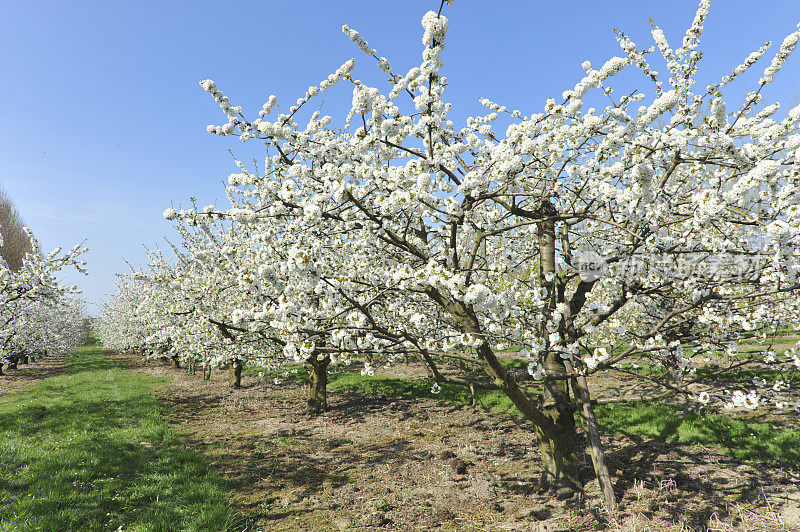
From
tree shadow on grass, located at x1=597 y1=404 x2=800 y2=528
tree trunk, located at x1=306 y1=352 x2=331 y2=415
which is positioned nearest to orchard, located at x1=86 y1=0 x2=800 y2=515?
tree shadow on grass, located at x1=597 y1=404 x2=800 y2=528

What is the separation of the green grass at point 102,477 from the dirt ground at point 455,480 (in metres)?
0.66

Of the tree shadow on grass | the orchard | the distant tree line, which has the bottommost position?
the tree shadow on grass

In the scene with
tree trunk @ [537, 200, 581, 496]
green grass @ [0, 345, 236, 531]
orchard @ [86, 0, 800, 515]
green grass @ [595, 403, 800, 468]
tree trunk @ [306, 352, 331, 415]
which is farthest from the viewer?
tree trunk @ [306, 352, 331, 415]

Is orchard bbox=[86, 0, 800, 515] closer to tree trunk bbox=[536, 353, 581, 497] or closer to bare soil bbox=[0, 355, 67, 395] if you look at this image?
tree trunk bbox=[536, 353, 581, 497]

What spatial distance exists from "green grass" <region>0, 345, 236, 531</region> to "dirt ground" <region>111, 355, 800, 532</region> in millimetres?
658

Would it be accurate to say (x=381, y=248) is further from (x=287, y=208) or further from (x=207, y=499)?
(x=207, y=499)

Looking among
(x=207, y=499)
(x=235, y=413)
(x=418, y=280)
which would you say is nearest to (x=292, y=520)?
(x=207, y=499)

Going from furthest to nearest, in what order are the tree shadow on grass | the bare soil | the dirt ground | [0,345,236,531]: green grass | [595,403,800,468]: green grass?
the bare soil < [595,403,800,468]: green grass < the tree shadow on grass < [0,345,236,531]: green grass < the dirt ground

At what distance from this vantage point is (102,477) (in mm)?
7406

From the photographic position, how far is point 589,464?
24.3ft

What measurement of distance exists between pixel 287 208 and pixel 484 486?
19.9ft

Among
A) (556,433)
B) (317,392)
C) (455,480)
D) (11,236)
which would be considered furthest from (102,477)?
(11,236)

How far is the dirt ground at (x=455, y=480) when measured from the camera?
5.72 m

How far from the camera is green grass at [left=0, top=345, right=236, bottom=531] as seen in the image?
5875 mm
